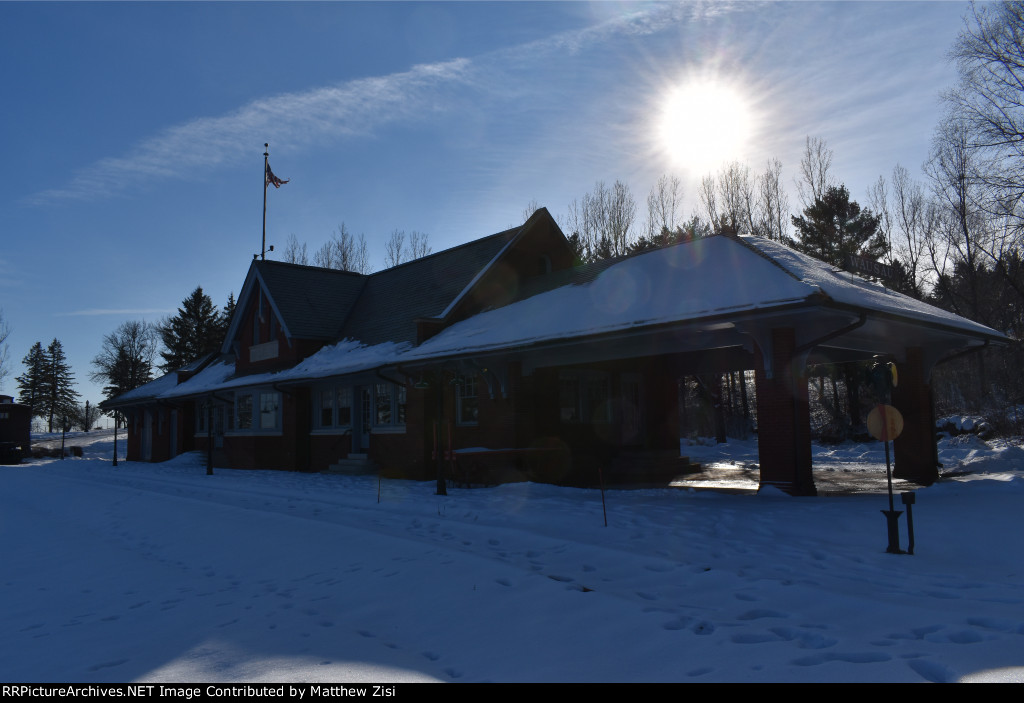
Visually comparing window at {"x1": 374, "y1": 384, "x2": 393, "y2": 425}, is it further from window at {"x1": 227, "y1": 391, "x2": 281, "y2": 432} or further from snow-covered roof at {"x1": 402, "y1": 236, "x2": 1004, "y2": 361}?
window at {"x1": 227, "y1": 391, "x2": 281, "y2": 432}

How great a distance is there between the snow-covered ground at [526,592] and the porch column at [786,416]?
51cm

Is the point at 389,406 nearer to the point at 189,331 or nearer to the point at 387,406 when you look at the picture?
the point at 387,406

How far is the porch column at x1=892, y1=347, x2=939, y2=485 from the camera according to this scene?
15633 mm

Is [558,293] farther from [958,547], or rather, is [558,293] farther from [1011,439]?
[1011,439]

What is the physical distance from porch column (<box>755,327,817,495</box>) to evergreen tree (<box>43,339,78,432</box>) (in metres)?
97.6

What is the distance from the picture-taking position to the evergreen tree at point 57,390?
90938mm

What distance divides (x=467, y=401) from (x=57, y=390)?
314ft

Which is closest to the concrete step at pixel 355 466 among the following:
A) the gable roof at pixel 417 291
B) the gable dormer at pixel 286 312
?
the gable roof at pixel 417 291

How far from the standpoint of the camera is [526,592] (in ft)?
20.6

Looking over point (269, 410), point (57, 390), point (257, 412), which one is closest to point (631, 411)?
point (269, 410)

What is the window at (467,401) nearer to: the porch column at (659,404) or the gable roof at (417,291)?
the gable roof at (417,291)

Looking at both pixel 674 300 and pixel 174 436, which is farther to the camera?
pixel 174 436

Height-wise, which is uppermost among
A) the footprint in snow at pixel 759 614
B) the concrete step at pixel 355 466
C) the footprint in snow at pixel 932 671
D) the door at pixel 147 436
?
the door at pixel 147 436
